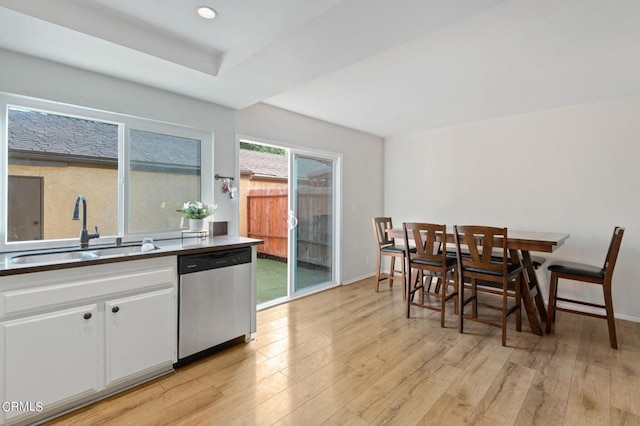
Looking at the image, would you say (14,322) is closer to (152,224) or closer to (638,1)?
(152,224)

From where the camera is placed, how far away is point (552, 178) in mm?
3619

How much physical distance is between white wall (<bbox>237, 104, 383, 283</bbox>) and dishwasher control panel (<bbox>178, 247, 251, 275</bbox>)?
1.53 meters

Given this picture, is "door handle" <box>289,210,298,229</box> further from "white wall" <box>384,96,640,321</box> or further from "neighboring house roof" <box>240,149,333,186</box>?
"white wall" <box>384,96,640,321</box>

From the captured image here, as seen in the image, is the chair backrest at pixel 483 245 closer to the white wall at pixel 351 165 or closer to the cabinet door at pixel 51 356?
the white wall at pixel 351 165

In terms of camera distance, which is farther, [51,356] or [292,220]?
[292,220]

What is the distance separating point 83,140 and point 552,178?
485 centimetres

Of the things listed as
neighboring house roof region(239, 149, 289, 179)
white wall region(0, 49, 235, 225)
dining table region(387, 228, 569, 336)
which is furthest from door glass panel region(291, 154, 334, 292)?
neighboring house roof region(239, 149, 289, 179)

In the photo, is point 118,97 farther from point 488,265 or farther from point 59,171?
point 488,265

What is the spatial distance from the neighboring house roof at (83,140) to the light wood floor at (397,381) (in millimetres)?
1804

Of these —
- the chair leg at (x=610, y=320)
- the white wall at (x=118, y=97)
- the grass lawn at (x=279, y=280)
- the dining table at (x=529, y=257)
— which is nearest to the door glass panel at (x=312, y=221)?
the grass lawn at (x=279, y=280)

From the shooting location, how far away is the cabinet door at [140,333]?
75.1 inches

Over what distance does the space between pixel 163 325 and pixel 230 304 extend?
529 mm

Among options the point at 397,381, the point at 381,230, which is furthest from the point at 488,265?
the point at 381,230

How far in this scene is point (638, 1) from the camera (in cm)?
171
